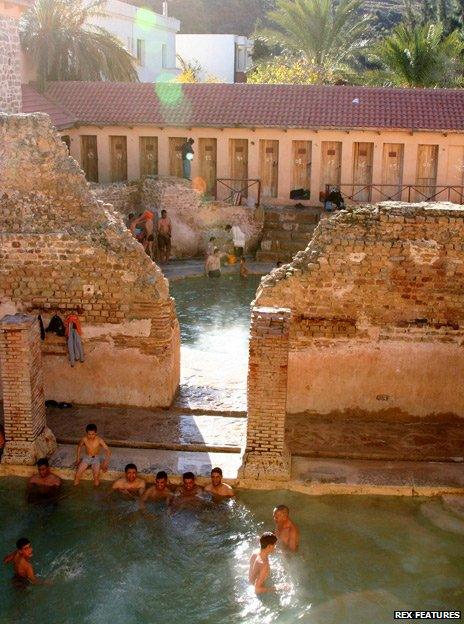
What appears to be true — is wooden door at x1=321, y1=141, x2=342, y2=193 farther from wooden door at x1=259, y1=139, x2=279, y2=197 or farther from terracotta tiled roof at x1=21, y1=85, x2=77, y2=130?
terracotta tiled roof at x1=21, y1=85, x2=77, y2=130

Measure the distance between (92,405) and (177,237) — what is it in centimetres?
1236

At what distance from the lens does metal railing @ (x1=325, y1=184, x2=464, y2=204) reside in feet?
85.3

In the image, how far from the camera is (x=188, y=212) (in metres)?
24.4

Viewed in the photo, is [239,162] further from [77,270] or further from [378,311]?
[378,311]

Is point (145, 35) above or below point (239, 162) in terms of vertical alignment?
above

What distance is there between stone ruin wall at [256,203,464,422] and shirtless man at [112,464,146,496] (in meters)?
2.97

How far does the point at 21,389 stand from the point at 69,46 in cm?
2199

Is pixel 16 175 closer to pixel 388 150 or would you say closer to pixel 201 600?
pixel 201 600

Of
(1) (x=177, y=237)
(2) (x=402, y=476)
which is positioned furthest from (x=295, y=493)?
(1) (x=177, y=237)

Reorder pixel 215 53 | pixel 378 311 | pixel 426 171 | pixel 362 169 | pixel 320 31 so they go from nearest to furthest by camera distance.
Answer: pixel 378 311 → pixel 426 171 → pixel 362 169 → pixel 320 31 → pixel 215 53

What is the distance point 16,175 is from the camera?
1149cm

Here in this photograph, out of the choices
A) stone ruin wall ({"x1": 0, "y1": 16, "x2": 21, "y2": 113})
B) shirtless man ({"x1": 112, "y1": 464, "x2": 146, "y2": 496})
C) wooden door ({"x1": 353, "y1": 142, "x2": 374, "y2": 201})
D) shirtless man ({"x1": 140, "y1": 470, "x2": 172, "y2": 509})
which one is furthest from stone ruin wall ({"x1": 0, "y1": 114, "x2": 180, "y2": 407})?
wooden door ({"x1": 353, "y1": 142, "x2": 374, "y2": 201})

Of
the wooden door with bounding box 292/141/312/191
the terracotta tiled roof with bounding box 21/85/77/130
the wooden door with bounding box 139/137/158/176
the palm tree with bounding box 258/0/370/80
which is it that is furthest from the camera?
the palm tree with bounding box 258/0/370/80

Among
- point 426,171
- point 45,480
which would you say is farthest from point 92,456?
point 426,171
